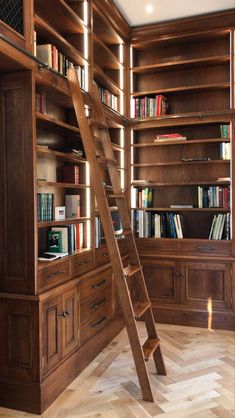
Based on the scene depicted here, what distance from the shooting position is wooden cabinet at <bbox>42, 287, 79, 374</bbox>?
7.62ft

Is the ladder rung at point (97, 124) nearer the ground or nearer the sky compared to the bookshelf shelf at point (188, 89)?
nearer the ground

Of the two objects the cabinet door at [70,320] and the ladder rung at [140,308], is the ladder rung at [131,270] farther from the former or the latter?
the cabinet door at [70,320]

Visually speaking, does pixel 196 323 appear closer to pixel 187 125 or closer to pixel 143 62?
pixel 187 125

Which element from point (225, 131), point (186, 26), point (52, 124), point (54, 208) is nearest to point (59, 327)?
point (54, 208)

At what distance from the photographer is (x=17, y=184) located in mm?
2275

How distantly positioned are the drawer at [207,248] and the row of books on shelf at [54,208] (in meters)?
1.36

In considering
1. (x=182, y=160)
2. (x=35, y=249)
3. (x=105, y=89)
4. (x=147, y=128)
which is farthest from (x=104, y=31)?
(x=35, y=249)

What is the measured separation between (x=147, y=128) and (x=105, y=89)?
2.08 ft

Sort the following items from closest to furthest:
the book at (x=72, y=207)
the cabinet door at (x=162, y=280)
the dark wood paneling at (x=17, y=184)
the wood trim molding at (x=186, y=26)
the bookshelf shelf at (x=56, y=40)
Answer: the dark wood paneling at (x=17, y=184) < the bookshelf shelf at (x=56, y=40) < the book at (x=72, y=207) < the wood trim molding at (x=186, y=26) < the cabinet door at (x=162, y=280)

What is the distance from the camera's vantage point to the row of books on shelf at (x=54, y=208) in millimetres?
2475

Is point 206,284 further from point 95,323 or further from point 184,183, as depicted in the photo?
point 95,323

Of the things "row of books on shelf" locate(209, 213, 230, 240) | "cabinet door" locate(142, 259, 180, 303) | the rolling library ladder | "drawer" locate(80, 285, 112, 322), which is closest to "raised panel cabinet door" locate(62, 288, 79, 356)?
"drawer" locate(80, 285, 112, 322)

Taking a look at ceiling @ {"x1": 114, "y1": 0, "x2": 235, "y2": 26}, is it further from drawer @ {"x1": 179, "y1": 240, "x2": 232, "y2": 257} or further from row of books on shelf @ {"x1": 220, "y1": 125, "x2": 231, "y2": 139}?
drawer @ {"x1": 179, "y1": 240, "x2": 232, "y2": 257}

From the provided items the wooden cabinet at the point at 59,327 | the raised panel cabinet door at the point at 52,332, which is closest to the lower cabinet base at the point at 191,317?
the wooden cabinet at the point at 59,327
